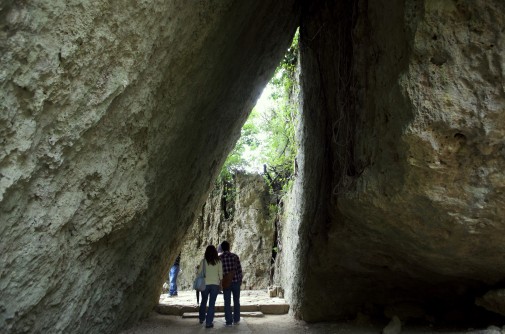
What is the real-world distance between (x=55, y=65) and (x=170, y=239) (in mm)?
4858

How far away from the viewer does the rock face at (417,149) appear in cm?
361

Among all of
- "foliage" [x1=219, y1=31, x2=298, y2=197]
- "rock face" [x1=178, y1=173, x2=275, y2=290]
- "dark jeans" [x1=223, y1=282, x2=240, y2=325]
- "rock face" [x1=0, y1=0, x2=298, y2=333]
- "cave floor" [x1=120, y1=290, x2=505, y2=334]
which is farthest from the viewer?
"rock face" [x1=178, y1=173, x2=275, y2=290]

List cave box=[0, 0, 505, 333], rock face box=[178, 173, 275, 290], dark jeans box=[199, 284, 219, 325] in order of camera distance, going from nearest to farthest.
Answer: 1. cave box=[0, 0, 505, 333]
2. dark jeans box=[199, 284, 219, 325]
3. rock face box=[178, 173, 275, 290]

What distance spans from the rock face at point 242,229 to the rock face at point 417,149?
7.95m

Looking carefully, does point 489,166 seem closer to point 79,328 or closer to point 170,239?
point 79,328

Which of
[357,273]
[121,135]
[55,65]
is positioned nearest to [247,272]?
[357,273]

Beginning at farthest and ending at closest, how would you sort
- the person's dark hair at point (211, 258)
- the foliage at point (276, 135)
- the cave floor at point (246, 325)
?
1. the foliage at point (276, 135)
2. the person's dark hair at point (211, 258)
3. the cave floor at point (246, 325)

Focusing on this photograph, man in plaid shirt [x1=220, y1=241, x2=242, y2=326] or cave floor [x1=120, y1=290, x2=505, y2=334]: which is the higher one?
man in plaid shirt [x1=220, y1=241, x2=242, y2=326]

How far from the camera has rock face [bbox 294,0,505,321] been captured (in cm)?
361

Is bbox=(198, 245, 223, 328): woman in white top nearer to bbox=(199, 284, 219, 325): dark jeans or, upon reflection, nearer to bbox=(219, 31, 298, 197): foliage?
bbox=(199, 284, 219, 325): dark jeans

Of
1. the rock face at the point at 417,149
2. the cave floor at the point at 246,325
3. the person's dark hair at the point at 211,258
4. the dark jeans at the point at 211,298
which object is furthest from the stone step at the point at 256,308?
the rock face at the point at 417,149

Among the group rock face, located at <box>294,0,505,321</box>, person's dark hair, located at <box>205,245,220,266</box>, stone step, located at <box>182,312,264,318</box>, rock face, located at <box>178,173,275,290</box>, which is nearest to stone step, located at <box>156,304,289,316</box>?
stone step, located at <box>182,312,264,318</box>

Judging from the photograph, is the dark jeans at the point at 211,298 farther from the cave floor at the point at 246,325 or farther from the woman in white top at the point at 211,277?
the cave floor at the point at 246,325

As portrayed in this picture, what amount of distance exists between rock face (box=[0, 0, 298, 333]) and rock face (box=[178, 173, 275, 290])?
26.8ft
